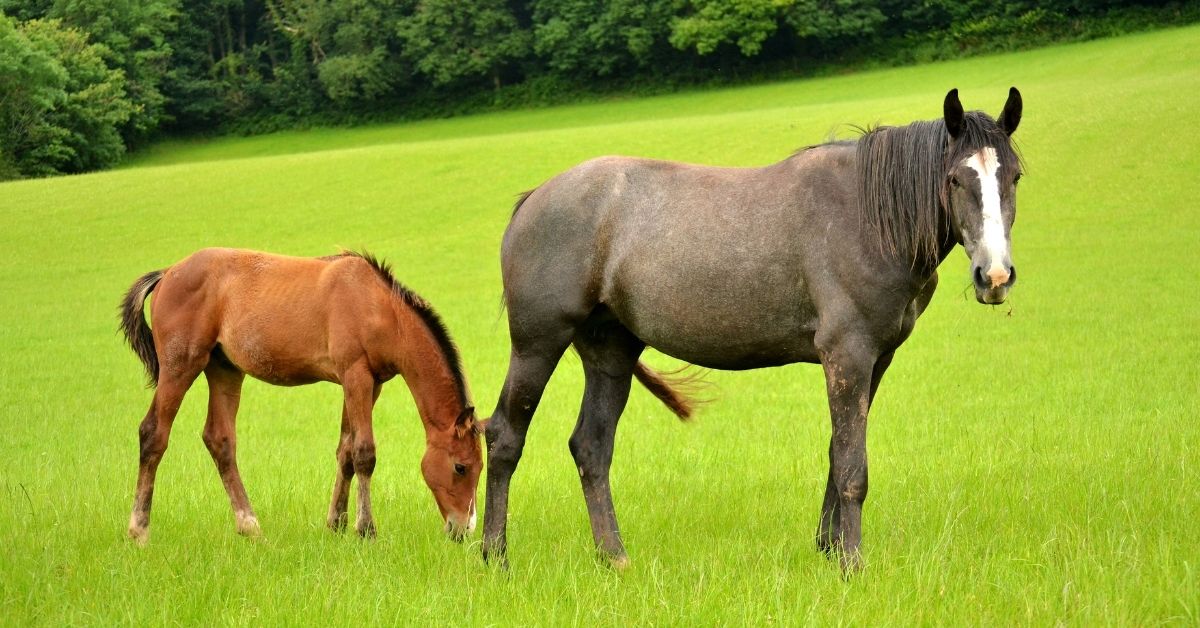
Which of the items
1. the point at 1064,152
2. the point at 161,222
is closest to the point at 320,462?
the point at 161,222

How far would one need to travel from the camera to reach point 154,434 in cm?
664

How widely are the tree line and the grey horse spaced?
46.3m

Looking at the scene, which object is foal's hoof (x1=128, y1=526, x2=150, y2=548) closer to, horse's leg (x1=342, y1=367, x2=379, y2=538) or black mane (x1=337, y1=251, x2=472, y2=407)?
horse's leg (x1=342, y1=367, x2=379, y2=538)

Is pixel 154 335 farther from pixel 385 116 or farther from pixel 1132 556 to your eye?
pixel 385 116

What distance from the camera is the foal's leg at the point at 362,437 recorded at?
6.36 metres

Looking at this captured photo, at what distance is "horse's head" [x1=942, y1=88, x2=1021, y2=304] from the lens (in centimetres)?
445

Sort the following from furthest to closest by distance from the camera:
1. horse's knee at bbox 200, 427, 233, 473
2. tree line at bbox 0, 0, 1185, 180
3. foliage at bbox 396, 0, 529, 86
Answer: foliage at bbox 396, 0, 529, 86, tree line at bbox 0, 0, 1185, 180, horse's knee at bbox 200, 427, 233, 473

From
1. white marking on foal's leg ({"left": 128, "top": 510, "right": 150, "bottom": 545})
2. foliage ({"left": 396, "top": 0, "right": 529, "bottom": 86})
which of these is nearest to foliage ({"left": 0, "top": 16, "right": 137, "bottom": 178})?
foliage ({"left": 396, "top": 0, "right": 529, "bottom": 86})

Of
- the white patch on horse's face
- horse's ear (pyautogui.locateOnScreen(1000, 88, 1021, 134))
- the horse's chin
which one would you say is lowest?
the horse's chin

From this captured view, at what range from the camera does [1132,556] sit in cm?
478

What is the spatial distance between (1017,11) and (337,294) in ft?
163

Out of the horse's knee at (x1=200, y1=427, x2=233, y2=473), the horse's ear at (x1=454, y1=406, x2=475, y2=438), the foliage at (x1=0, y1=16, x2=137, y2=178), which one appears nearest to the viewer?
the horse's ear at (x1=454, y1=406, x2=475, y2=438)

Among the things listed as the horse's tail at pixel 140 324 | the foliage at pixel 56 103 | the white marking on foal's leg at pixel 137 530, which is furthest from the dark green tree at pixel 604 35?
the white marking on foal's leg at pixel 137 530

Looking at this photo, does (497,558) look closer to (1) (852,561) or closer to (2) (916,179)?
(1) (852,561)
